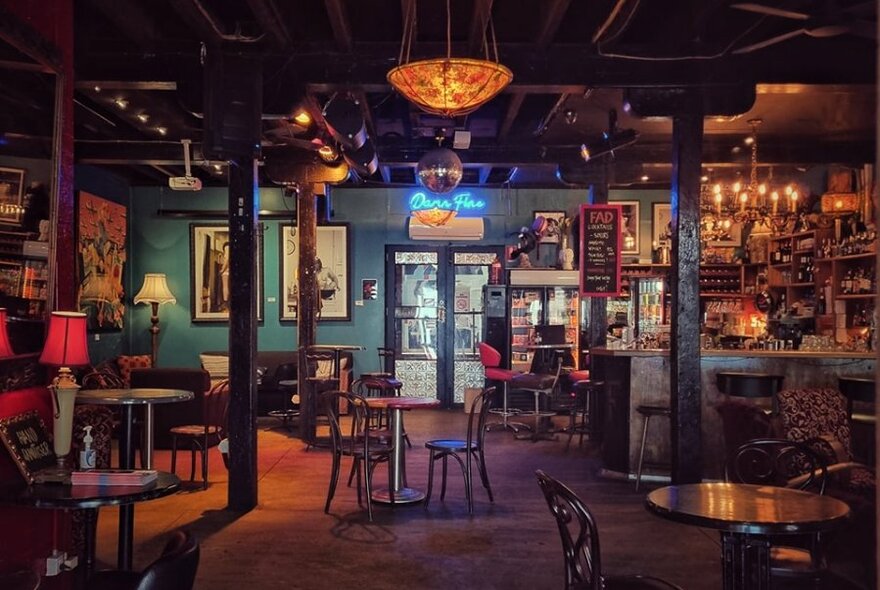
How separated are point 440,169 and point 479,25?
2050 mm

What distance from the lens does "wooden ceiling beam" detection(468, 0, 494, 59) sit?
4.91 meters

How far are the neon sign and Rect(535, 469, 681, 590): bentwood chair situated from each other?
979cm

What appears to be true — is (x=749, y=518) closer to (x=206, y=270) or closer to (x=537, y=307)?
(x=537, y=307)

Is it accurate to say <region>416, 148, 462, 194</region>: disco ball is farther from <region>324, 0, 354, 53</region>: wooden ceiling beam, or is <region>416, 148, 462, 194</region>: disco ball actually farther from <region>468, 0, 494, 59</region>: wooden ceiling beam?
<region>324, 0, 354, 53</region>: wooden ceiling beam

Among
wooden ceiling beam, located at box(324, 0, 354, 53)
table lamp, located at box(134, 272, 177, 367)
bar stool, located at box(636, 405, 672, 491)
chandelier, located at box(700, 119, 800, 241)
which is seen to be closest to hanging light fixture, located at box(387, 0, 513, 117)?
wooden ceiling beam, located at box(324, 0, 354, 53)

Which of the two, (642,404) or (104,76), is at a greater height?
(104,76)

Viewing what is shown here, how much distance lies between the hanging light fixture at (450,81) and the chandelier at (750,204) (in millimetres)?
4679

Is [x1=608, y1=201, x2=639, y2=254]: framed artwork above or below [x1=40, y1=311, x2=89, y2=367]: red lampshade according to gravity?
above

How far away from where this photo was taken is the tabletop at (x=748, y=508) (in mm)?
2855

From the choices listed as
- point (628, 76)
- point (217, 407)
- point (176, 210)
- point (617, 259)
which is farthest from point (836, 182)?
point (176, 210)

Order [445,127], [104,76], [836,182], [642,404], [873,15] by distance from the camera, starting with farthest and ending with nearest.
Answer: [836,182], [445,127], [642,404], [104,76], [873,15]

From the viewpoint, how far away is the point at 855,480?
4953 millimetres

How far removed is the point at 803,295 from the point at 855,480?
639 cm

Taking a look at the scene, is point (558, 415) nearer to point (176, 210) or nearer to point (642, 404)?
point (642, 404)
